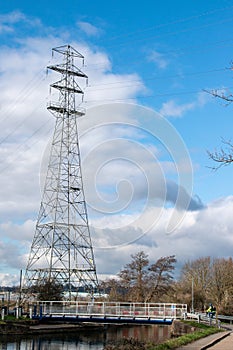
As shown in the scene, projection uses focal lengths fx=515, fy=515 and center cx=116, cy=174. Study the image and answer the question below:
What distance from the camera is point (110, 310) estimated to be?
54.4 metres

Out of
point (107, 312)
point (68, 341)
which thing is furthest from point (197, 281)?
point (68, 341)

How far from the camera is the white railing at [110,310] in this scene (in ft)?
166

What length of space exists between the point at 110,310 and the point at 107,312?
585 millimetres

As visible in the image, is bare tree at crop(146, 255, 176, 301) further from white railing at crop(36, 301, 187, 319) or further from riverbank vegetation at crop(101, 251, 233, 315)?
white railing at crop(36, 301, 187, 319)

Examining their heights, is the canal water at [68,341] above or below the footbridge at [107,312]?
below

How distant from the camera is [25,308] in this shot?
6556cm

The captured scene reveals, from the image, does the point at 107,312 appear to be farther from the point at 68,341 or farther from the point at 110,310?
the point at 68,341

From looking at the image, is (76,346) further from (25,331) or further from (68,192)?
(68,192)

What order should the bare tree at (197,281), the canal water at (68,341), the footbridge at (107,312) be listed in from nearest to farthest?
the canal water at (68,341) < the footbridge at (107,312) < the bare tree at (197,281)

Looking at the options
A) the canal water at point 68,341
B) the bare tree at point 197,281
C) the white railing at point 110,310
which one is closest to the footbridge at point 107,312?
the white railing at point 110,310

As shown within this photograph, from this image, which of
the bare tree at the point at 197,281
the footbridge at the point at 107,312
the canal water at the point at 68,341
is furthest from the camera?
the bare tree at the point at 197,281

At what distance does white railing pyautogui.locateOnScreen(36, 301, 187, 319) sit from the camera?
5072 centimetres

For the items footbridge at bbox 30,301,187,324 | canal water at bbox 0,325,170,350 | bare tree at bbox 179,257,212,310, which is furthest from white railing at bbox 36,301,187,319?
bare tree at bbox 179,257,212,310

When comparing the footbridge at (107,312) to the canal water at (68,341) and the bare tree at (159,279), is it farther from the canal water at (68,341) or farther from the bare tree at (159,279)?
the bare tree at (159,279)
